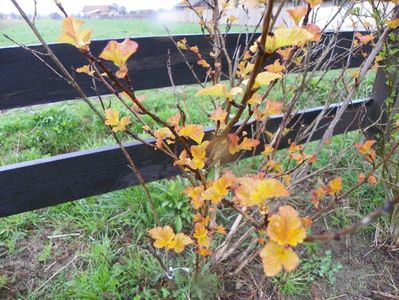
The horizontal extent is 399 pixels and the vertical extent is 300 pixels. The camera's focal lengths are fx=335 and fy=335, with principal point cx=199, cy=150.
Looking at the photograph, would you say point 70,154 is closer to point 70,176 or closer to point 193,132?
point 70,176

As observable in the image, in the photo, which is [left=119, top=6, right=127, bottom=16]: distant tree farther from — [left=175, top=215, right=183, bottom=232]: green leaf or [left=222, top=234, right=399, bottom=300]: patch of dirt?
[left=222, top=234, right=399, bottom=300]: patch of dirt

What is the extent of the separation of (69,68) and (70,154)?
0.54 metres

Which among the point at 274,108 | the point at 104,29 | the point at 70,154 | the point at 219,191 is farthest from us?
the point at 104,29

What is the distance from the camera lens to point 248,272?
4.88 ft

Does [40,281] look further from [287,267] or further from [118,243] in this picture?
[287,267]

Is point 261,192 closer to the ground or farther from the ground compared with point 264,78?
closer to the ground

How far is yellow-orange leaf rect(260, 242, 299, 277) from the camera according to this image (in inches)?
22.2

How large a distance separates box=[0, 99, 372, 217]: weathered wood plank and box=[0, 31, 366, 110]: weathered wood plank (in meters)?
0.48

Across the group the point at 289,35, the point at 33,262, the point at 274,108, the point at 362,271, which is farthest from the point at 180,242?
the point at 362,271

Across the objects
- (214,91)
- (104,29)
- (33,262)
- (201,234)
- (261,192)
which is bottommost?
(104,29)

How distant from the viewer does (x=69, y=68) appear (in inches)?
65.7

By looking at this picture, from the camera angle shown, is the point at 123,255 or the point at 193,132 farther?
the point at 123,255

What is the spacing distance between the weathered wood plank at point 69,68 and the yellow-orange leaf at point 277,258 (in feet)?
3.53

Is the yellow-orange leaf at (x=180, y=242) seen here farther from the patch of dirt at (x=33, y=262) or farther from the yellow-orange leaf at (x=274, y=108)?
the patch of dirt at (x=33, y=262)
